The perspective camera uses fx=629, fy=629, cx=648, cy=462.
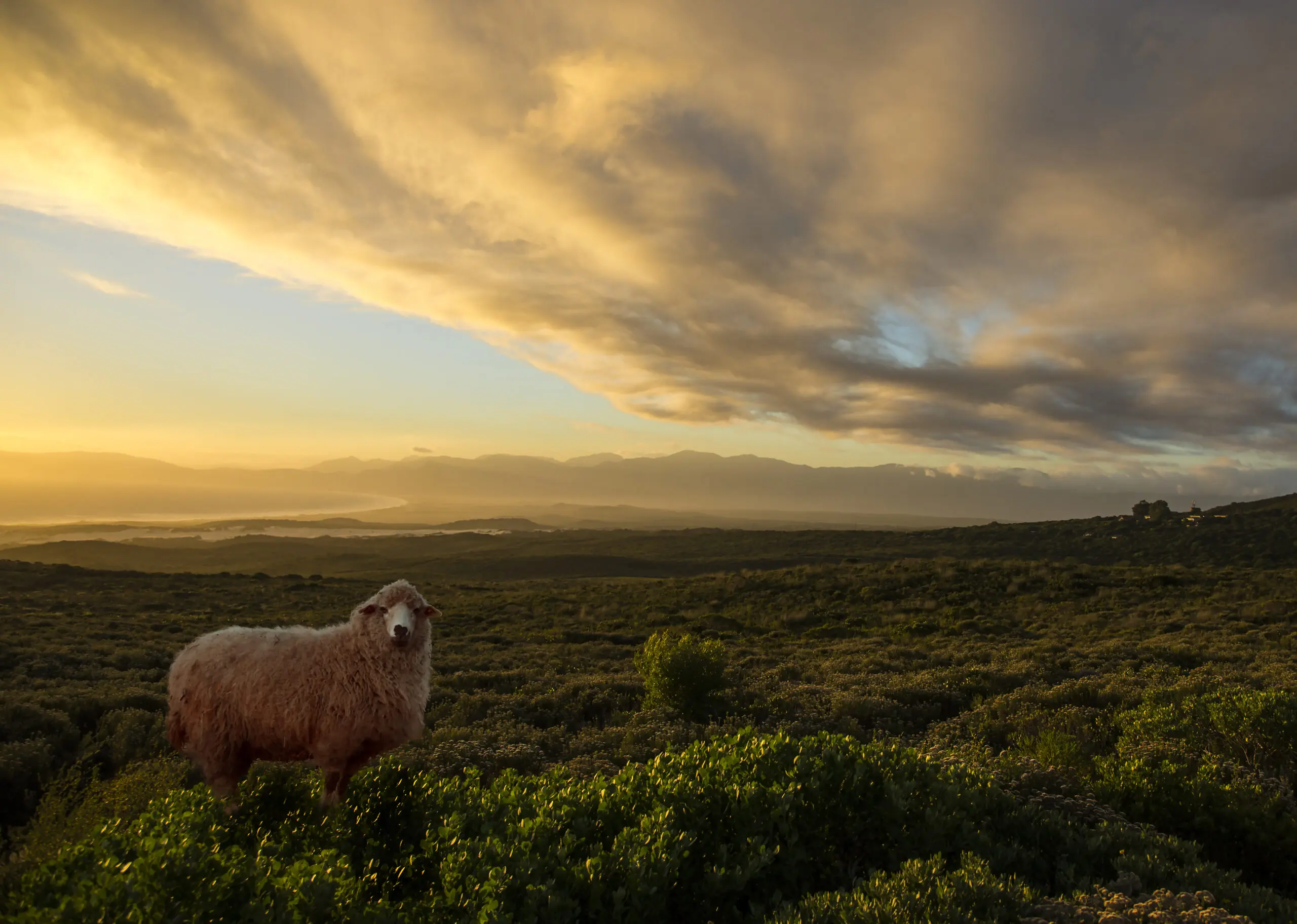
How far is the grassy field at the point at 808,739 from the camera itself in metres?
4.38

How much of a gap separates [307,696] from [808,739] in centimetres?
501

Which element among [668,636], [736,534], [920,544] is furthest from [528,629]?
[736,534]

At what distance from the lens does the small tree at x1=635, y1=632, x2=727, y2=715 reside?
1273 centimetres

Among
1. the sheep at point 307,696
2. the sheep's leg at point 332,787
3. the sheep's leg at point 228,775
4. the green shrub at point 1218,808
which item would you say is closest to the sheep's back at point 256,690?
the sheep at point 307,696

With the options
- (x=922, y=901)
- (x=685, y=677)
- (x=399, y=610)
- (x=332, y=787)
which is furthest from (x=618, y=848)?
(x=685, y=677)

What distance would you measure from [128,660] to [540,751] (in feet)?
46.0

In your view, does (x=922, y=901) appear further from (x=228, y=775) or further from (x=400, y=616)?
(x=228, y=775)

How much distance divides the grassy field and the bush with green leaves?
0.10 ft

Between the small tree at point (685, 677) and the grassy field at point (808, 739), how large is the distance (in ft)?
0.71

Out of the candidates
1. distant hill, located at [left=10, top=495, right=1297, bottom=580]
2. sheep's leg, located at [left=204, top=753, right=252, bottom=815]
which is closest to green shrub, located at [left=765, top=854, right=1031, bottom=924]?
sheep's leg, located at [left=204, top=753, right=252, bottom=815]

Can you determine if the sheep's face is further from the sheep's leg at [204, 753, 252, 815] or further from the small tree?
the small tree

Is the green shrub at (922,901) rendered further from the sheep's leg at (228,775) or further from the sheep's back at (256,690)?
the sheep's leg at (228,775)

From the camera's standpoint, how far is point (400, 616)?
6293 mm

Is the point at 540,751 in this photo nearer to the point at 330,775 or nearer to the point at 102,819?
the point at 330,775
